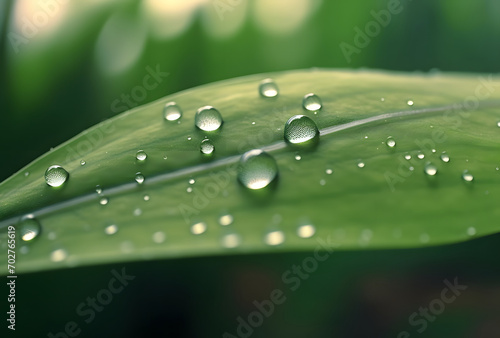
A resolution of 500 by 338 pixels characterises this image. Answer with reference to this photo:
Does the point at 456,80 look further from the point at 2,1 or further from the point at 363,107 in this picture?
the point at 2,1

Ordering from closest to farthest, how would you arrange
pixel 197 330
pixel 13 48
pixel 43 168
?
pixel 43 168 < pixel 197 330 < pixel 13 48

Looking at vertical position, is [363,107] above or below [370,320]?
above

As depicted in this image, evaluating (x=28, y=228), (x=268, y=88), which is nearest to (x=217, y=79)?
(x=268, y=88)

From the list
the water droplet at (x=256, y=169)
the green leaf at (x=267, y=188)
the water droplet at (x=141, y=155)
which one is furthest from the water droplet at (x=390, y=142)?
the water droplet at (x=141, y=155)

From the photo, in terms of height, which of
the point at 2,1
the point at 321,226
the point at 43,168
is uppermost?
the point at 2,1

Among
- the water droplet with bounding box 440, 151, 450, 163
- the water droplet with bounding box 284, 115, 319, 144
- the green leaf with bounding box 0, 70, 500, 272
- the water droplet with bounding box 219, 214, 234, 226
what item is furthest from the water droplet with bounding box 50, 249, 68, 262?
the water droplet with bounding box 440, 151, 450, 163

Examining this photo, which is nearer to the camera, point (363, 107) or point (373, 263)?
point (363, 107)

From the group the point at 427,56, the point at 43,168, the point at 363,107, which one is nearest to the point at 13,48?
the point at 43,168
